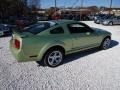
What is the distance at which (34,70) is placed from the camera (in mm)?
5191

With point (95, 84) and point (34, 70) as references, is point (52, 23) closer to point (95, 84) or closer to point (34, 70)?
point (34, 70)

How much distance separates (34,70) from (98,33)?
10.6ft

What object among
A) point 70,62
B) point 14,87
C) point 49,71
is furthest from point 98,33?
point 14,87

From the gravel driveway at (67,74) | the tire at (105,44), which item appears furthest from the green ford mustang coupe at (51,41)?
the tire at (105,44)

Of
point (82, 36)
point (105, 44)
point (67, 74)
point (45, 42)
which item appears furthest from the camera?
point (105, 44)

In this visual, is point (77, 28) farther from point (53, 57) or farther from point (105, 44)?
point (105, 44)

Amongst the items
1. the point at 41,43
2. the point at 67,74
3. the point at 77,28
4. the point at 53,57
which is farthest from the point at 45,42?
the point at 77,28

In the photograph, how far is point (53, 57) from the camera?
211 inches

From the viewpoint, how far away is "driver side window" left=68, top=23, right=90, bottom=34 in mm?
5809

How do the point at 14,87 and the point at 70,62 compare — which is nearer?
the point at 14,87

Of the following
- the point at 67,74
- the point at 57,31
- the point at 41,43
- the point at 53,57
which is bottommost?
the point at 67,74

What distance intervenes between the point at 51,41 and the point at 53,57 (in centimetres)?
58

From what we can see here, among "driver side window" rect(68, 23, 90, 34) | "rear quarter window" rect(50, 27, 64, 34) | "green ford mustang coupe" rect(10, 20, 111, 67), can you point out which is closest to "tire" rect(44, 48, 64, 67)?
"green ford mustang coupe" rect(10, 20, 111, 67)

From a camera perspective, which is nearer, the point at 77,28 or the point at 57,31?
the point at 57,31
